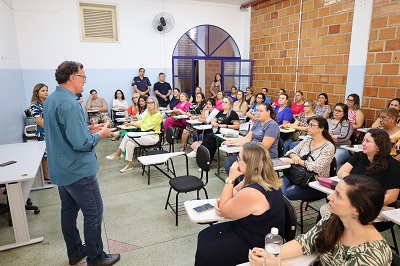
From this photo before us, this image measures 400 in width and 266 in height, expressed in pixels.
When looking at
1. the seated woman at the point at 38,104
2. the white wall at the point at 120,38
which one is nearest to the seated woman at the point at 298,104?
the white wall at the point at 120,38

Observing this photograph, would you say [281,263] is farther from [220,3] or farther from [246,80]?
[220,3]

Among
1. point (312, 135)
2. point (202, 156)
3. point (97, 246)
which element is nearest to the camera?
point (97, 246)

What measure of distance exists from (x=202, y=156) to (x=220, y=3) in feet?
22.6

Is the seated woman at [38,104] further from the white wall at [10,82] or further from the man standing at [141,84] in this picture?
the man standing at [141,84]

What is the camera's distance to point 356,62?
5645 millimetres

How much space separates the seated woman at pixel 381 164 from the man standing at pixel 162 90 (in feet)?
21.3

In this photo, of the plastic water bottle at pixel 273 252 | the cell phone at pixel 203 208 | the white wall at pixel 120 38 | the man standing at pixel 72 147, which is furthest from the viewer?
the white wall at pixel 120 38

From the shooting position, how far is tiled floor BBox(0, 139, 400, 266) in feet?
8.52

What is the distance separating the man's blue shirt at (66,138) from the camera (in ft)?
6.61

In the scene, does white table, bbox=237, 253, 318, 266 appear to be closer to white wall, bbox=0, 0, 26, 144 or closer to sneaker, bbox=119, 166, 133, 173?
sneaker, bbox=119, 166, 133, 173

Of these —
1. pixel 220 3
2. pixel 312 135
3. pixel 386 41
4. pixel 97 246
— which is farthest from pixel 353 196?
pixel 220 3

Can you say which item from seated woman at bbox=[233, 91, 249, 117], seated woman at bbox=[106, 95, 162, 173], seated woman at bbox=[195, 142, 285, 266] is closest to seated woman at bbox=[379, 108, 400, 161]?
seated woman at bbox=[195, 142, 285, 266]

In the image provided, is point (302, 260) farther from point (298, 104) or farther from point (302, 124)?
point (298, 104)

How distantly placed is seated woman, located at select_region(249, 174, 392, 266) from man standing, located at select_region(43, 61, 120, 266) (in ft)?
4.47
